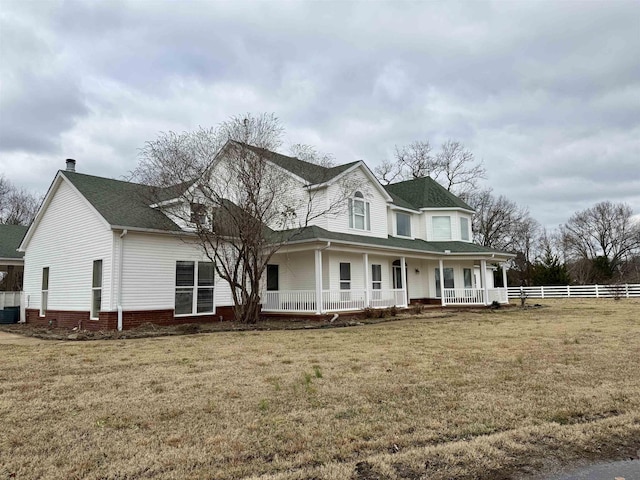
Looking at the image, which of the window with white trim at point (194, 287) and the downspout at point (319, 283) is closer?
the window with white trim at point (194, 287)

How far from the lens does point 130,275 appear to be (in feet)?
47.0

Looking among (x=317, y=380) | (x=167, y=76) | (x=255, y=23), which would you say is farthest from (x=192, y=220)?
(x=317, y=380)

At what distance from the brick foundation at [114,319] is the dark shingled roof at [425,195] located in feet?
46.5

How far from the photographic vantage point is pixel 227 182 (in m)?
15.5

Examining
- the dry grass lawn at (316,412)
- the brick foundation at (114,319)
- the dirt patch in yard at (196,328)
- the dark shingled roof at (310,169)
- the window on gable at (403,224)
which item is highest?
the dark shingled roof at (310,169)

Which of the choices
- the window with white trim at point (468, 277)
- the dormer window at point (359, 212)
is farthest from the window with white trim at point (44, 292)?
the window with white trim at point (468, 277)

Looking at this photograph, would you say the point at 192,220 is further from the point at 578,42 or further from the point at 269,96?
the point at 578,42

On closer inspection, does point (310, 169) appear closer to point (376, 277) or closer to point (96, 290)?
point (376, 277)

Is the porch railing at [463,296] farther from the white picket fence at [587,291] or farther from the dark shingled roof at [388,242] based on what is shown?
the white picket fence at [587,291]

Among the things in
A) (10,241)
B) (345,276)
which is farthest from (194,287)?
(10,241)

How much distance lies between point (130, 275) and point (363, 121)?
1707 cm

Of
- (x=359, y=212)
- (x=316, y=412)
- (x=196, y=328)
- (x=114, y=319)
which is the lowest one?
(x=316, y=412)

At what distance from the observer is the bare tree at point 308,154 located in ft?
57.3

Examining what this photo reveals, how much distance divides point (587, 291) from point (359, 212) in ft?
81.6
